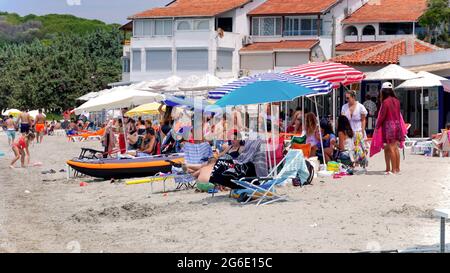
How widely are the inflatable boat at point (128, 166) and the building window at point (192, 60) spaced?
39.2 m

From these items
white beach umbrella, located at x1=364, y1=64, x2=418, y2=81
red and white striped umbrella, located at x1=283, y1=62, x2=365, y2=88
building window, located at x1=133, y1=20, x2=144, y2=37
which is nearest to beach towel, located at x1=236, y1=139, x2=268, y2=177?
red and white striped umbrella, located at x1=283, y1=62, x2=365, y2=88

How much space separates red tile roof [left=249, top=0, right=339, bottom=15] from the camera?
5821cm

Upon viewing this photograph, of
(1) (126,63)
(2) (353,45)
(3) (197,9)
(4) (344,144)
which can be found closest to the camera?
(4) (344,144)

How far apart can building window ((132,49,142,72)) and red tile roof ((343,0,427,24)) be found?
598 inches

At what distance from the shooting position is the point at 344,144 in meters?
16.1

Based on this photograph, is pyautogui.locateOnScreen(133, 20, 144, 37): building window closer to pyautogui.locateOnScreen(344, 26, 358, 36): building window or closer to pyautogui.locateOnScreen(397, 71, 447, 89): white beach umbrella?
pyautogui.locateOnScreen(344, 26, 358, 36): building window

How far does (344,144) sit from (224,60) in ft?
138

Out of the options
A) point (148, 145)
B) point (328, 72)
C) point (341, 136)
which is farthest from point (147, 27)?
point (341, 136)

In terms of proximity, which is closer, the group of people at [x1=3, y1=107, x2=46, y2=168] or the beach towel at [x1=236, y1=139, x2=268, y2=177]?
the beach towel at [x1=236, y1=139, x2=268, y2=177]

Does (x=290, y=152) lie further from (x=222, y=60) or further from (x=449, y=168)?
(x=222, y=60)

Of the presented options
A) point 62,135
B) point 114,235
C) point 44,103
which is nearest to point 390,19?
point 62,135

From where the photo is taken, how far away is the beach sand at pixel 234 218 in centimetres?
894

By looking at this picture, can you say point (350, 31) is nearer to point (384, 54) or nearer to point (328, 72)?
point (384, 54)
